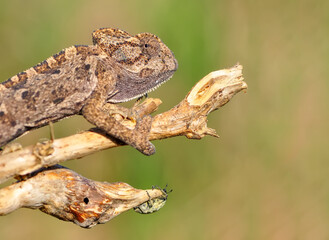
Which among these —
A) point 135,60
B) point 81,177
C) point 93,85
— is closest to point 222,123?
point 135,60

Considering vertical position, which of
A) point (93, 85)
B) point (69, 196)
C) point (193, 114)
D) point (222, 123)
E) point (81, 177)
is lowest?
point (69, 196)

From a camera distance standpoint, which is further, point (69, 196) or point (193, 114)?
point (193, 114)

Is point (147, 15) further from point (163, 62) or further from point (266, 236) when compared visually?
point (266, 236)

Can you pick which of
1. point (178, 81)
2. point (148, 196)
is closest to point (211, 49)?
point (178, 81)

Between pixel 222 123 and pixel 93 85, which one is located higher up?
pixel 222 123

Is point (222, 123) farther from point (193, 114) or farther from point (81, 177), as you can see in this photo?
point (81, 177)

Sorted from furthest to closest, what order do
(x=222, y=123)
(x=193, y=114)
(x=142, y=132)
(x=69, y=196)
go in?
(x=222, y=123) → (x=142, y=132) → (x=193, y=114) → (x=69, y=196)

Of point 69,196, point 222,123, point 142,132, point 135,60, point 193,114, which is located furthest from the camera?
point 222,123
